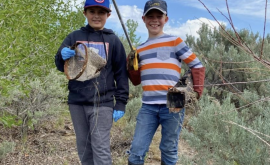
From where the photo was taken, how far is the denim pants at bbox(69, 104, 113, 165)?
2748mm

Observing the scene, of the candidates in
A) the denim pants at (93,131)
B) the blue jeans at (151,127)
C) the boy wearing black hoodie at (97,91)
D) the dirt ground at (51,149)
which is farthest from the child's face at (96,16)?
the dirt ground at (51,149)

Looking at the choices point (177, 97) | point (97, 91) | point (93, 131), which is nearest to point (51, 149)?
point (93, 131)

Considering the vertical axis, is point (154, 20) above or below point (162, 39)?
above

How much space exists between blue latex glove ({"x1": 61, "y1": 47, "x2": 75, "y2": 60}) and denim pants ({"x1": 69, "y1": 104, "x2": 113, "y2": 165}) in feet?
1.57

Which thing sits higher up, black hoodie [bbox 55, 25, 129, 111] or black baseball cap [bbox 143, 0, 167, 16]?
black baseball cap [bbox 143, 0, 167, 16]

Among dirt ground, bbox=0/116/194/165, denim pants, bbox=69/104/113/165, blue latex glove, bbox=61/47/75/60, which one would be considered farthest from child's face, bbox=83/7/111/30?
dirt ground, bbox=0/116/194/165

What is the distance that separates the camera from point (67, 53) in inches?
106

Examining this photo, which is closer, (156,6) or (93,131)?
(93,131)

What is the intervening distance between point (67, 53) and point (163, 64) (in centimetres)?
91

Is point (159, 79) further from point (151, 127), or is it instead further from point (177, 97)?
point (151, 127)

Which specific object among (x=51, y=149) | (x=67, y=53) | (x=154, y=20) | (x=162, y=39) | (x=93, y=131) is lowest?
(x=51, y=149)

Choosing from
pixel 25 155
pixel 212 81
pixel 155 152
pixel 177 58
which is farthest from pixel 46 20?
pixel 212 81

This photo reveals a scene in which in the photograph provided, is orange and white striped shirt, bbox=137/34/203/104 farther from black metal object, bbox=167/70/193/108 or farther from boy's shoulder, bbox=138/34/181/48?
black metal object, bbox=167/70/193/108

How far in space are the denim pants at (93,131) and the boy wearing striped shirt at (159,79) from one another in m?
0.29
